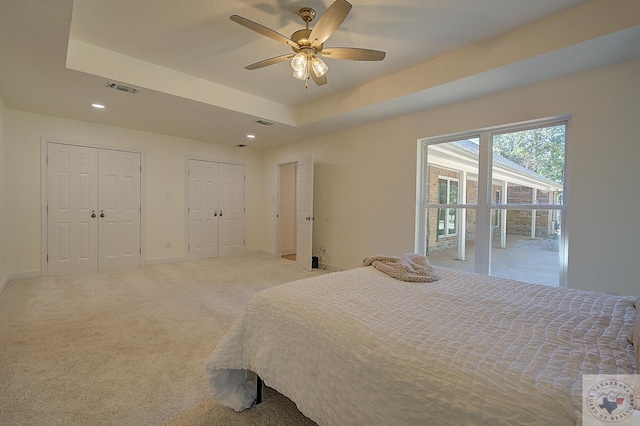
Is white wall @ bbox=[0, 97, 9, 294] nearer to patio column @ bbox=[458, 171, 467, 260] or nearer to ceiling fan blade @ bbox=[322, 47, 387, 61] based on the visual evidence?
ceiling fan blade @ bbox=[322, 47, 387, 61]

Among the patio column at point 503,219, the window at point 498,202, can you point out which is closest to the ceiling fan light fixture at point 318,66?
the window at point 498,202

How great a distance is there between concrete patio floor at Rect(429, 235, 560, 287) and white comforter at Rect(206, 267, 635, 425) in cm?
154

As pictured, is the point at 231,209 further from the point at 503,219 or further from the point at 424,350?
the point at 424,350

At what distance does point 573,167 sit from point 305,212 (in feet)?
12.3

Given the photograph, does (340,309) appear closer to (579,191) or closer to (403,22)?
(403,22)

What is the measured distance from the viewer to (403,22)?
2.40 m

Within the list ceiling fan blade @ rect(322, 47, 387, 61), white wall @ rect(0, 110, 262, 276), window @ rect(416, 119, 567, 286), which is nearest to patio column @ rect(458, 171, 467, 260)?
window @ rect(416, 119, 567, 286)

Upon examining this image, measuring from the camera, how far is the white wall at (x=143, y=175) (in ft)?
13.5

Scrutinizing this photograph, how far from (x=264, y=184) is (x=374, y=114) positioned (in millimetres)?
3517

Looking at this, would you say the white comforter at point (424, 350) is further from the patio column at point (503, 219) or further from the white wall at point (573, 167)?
the patio column at point (503, 219)

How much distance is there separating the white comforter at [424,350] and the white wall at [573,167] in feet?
4.24

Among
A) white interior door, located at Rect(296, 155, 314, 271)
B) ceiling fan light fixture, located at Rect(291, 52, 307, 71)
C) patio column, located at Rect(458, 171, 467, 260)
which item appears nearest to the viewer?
ceiling fan light fixture, located at Rect(291, 52, 307, 71)

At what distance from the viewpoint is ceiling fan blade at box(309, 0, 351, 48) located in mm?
1750

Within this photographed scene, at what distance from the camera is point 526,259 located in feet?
10.5
